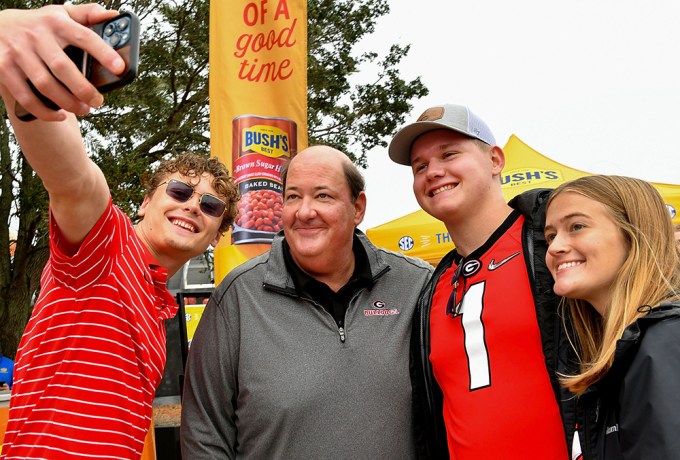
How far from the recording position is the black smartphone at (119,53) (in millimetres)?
878

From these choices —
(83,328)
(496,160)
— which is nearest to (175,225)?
(83,328)

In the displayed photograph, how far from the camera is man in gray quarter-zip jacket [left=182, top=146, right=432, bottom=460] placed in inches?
86.1

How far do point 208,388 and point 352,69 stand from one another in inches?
369

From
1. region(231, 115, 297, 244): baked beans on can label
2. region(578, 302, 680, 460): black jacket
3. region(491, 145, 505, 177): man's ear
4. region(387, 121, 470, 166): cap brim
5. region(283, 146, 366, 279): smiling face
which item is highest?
region(231, 115, 297, 244): baked beans on can label

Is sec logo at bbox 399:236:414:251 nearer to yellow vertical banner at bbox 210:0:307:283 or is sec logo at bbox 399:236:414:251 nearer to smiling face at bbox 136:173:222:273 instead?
yellow vertical banner at bbox 210:0:307:283

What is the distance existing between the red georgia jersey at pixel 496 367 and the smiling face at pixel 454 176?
0.70 ft

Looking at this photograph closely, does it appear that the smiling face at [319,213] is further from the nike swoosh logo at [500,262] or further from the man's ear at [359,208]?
the nike swoosh logo at [500,262]

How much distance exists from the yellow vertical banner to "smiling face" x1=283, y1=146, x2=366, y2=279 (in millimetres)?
1696

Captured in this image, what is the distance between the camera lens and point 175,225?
2.28 meters

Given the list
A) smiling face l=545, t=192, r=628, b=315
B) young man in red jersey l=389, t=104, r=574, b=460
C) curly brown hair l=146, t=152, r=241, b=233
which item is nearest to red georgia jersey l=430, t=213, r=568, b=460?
young man in red jersey l=389, t=104, r=574, b=460

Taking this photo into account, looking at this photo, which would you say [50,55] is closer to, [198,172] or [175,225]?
[175,225]

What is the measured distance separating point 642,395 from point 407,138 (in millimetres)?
1512

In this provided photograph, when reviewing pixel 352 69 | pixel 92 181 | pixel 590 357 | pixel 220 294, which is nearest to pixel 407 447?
pixel 590 357

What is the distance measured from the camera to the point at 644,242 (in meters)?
1.76
